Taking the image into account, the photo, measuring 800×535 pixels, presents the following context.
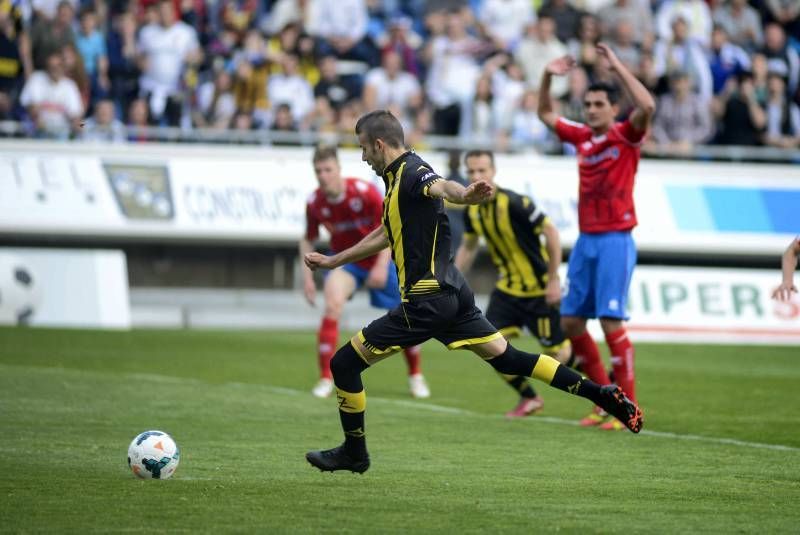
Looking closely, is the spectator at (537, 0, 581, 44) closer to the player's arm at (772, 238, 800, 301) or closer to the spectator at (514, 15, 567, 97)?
the spectator at (514, 15, 567, 97)

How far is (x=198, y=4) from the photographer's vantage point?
2392 centimetres

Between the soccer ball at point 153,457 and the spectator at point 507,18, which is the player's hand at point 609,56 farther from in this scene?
the spectator at point 507,18

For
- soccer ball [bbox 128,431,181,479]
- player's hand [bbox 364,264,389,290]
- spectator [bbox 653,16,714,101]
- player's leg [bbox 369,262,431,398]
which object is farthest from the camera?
spectator [bbox 653,16,714,101]

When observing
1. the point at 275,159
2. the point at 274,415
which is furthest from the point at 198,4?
the point at 274,415

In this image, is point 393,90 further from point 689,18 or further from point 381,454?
point 381,454

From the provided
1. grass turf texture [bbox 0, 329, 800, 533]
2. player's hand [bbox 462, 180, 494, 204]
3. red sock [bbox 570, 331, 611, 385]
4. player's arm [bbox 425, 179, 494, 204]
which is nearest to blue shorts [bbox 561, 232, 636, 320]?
red sock [bbox 570, 331, 611, 385]

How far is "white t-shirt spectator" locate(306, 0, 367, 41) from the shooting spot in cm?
2414

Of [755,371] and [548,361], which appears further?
[755,371]

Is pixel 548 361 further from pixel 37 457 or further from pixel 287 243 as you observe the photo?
pixel 287 243

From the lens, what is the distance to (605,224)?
1124 cm

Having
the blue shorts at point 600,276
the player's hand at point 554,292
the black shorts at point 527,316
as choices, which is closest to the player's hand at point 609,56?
the blue shorts at point 600,276

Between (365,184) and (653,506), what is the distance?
22.9ft

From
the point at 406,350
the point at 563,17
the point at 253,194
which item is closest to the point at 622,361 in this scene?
the point at 406,350

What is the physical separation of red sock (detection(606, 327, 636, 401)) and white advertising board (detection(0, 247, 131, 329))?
1115cm
